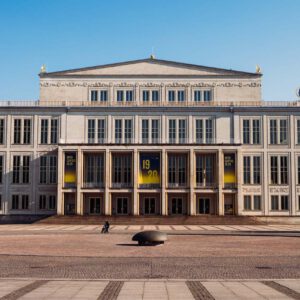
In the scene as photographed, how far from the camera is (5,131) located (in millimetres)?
74625

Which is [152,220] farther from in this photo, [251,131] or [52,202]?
[251,131]

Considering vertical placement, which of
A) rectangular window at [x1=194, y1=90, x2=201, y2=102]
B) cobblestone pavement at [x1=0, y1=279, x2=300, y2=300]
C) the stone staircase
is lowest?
the stone staircase

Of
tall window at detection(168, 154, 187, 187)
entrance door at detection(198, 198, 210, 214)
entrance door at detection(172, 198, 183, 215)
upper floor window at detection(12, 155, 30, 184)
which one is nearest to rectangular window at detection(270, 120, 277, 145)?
entrance door at detection(198, 198, 210, 214)

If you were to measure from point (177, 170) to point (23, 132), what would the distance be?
22142 mm

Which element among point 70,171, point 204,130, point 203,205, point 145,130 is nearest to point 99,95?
point 145,130

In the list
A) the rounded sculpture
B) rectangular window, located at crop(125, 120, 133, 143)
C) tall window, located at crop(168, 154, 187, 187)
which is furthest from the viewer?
rectangular window, located at crop(125, 120, 133, 143)

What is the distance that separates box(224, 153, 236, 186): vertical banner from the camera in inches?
2749

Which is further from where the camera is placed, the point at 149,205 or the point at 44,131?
the point at 44,131

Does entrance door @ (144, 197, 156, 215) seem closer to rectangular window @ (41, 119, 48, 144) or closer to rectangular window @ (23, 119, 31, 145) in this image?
rectangular window @ (41, 119, 48, 144)

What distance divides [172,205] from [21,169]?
21566mm

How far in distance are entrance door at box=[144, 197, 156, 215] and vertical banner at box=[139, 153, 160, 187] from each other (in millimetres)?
3189

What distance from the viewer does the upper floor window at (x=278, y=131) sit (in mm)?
73938

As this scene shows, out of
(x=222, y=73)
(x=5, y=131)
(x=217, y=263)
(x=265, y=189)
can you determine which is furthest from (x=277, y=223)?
(x=217, y=263)

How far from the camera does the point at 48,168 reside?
7456 cm
